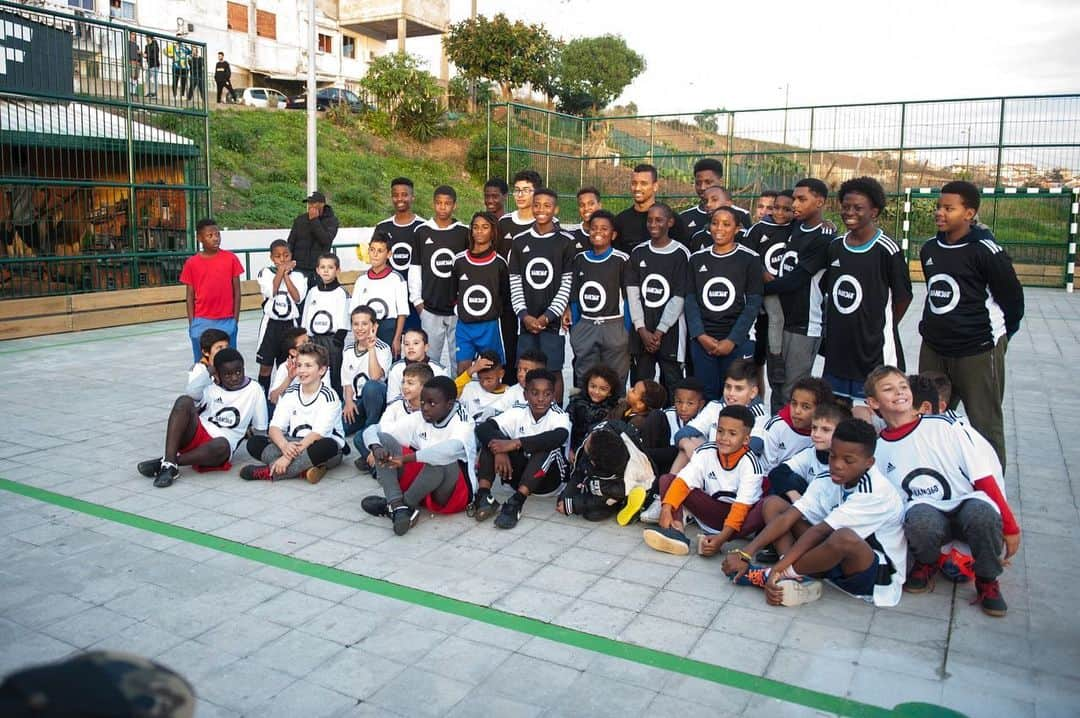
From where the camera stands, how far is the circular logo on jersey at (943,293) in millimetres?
5309

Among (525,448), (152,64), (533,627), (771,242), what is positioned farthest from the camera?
(152,64)

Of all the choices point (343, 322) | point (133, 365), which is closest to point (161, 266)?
point (133, 365)

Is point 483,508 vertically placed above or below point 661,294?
below

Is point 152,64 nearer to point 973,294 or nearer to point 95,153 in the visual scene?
point 95,153

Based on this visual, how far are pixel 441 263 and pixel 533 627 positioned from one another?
4.22 metres

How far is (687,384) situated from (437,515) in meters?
1.82

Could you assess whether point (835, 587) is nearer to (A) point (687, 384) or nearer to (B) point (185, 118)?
(A) point (687, 384)

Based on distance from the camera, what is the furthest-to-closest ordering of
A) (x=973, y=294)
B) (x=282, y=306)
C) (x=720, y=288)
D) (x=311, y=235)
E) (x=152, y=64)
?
(x=152, y=64), (x=311, y=235), (x=282, y=306), (x=720, y=288), (x=973, y=294)

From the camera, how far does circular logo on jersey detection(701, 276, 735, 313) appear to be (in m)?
6.30

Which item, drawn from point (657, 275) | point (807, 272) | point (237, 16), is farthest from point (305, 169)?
point (807, 272)

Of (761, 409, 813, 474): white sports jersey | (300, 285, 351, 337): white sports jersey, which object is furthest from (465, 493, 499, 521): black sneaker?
(300, 285, 351, 337): white sports jersey

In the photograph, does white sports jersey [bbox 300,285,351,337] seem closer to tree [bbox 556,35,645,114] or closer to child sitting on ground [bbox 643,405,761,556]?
child sitting on ground [bbox 643,405,761,556]

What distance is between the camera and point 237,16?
40.2 m

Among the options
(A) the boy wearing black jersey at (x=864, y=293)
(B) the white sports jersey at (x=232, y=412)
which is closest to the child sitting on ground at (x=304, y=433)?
(B) the white sports jersey at (x=232, y=412)
